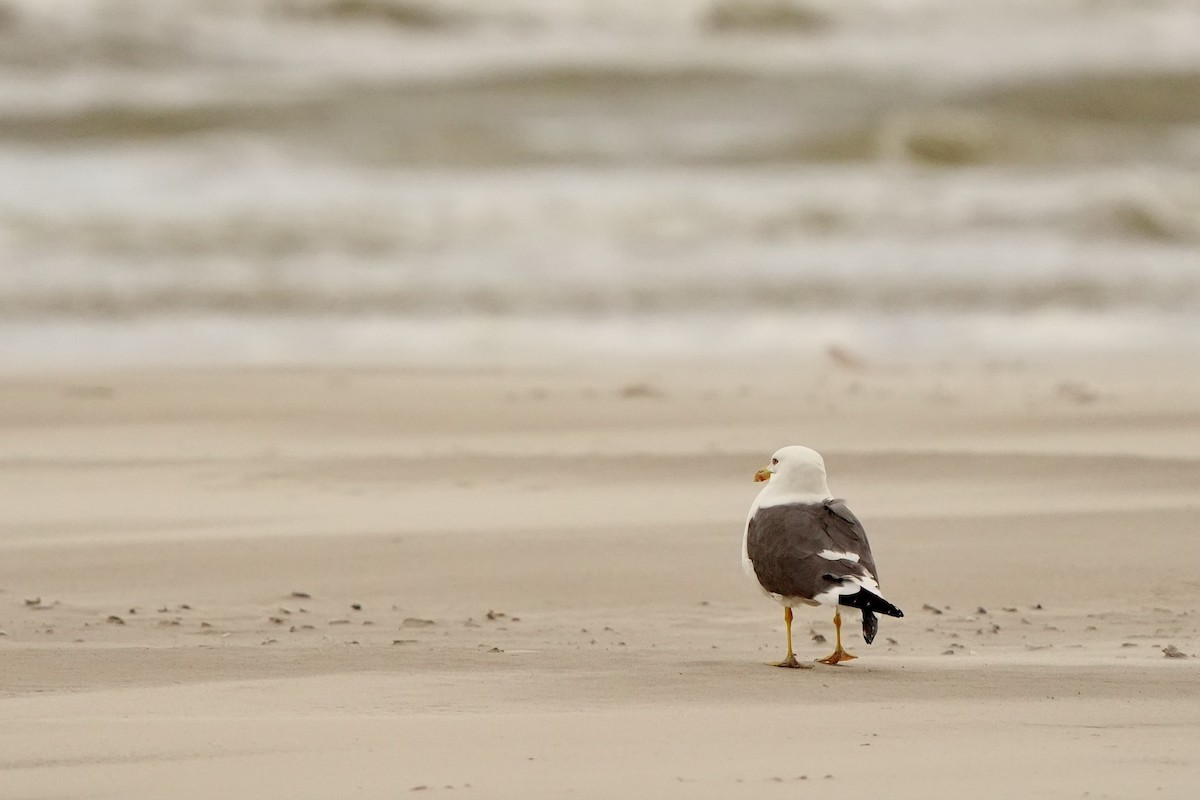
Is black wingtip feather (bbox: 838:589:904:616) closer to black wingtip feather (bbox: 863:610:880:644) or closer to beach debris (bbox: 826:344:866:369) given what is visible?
black wingtip feather (bbox: 863:610:880:644)

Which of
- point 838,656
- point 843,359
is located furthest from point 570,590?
point 843,359

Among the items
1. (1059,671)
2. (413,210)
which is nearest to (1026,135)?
(413,210)

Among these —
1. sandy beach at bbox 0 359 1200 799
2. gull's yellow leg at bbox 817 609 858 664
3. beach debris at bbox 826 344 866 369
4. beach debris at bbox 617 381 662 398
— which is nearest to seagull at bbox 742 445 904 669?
gull's yellow leg at bbox 817 609 858 664

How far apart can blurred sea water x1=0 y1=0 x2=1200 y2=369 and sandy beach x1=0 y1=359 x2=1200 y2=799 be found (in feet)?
12.6

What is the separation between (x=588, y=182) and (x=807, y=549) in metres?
19.2

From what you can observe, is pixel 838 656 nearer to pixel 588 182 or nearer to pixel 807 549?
pixel 807 549

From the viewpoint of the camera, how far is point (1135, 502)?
8031mm

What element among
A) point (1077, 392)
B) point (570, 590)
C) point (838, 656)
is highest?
point (1077, 392)

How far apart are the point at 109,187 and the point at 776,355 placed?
1115cm

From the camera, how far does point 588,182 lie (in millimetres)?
23938

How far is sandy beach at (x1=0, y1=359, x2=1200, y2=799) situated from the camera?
3904 mm

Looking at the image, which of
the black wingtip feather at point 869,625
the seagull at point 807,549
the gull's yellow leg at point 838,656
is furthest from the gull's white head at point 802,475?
the black wingtip feather at point 869,625

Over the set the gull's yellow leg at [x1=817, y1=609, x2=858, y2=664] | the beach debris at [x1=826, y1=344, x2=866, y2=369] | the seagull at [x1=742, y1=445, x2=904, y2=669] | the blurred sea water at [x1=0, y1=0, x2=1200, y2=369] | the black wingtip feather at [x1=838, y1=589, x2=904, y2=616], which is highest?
the blurred sea water at [x1=0, y1=0, x2=1200, y2=369]

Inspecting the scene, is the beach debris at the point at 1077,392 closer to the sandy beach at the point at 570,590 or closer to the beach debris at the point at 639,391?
the sandy beach at the point at 570,590
